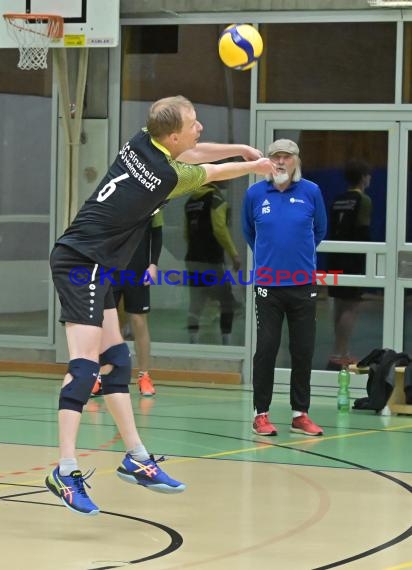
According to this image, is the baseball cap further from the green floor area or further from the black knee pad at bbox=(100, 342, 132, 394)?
the black knee pad at bbox=(100, 342, 132, 394)

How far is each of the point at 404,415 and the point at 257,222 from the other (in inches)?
93.0

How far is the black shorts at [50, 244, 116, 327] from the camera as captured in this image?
6.02 metres

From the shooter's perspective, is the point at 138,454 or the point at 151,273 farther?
the point at 151,273

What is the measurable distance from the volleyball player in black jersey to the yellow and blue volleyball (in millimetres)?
3695

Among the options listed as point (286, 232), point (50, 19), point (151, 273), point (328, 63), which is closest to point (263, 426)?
point (286, 232)

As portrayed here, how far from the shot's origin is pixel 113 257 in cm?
613

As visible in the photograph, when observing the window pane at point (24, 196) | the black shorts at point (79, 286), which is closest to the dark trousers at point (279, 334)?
the black shorts at point (79, 286)

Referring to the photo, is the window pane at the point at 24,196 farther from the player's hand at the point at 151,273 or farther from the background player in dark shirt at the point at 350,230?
the background player in dark shirt at the point at 350,230

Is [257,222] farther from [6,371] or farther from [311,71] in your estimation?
[6,371]

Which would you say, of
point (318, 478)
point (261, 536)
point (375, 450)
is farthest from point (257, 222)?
point (261, 536)

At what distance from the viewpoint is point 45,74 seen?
12.7 meters

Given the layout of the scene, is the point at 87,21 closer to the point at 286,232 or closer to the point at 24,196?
the point at 24,196

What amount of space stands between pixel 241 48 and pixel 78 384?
4620 mm

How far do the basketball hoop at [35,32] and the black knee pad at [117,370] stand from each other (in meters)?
6.28
